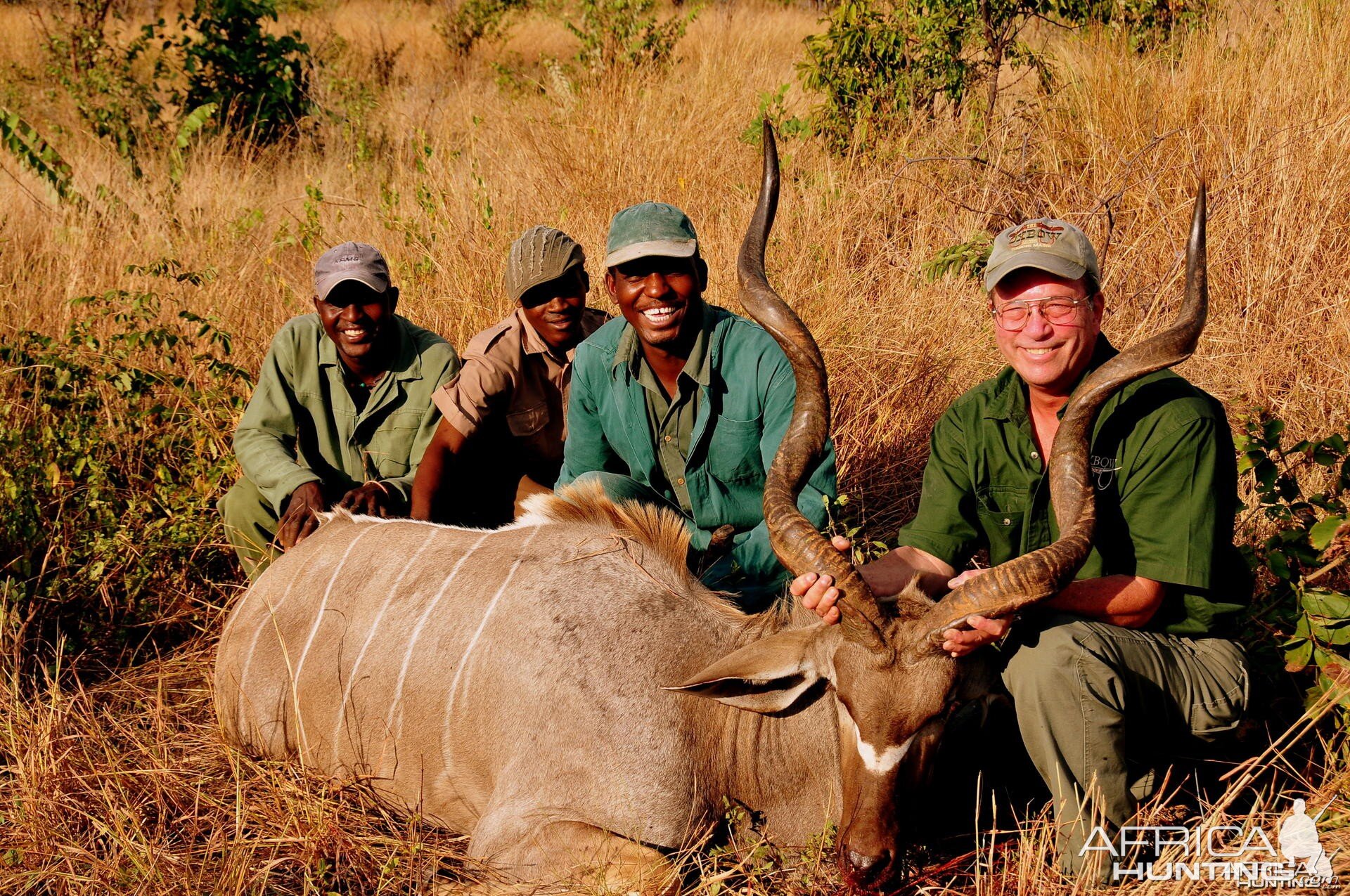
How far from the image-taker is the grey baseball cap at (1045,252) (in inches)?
128

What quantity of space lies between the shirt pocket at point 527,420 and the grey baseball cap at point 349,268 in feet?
2.61

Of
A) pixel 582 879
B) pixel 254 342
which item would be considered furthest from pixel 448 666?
pixel 254 342

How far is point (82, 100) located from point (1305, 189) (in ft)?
31.0

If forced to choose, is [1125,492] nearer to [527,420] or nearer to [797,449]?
[797,449]

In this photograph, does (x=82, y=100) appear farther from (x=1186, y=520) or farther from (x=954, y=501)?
(x=1186, y=520)

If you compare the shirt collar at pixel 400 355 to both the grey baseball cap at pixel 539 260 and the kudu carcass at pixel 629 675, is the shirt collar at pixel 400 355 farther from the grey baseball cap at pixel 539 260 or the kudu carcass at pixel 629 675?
the kudu carcass at pixel 629 675

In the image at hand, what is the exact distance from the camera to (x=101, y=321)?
6.65 metres

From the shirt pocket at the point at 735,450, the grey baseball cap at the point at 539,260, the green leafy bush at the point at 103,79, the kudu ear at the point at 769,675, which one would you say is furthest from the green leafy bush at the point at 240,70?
the kudu ear at the point at 769,675

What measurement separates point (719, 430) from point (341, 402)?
1.89 m

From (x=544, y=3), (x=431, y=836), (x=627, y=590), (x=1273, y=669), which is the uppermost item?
(x=544, y=3)

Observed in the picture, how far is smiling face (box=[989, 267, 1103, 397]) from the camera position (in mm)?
3268

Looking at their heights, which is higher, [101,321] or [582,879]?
[101,321]

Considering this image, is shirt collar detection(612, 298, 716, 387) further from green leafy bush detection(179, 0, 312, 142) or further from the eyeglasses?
green leafy bush detection(179, 0, 312, 142)

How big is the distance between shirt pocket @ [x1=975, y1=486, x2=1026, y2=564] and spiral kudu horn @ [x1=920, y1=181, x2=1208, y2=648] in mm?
458
